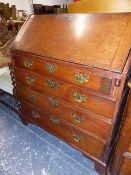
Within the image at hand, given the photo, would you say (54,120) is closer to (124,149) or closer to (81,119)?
(81,119)

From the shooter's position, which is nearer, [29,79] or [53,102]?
[53,102]

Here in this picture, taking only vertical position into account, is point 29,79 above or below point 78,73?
below

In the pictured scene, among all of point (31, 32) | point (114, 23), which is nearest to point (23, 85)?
point (31, 32)

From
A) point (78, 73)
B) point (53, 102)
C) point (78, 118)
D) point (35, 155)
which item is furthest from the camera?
point (35, 155)

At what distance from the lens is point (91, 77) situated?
114 centimetres

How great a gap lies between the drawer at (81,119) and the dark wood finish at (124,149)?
0.12 metres

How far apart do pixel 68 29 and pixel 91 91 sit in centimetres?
57

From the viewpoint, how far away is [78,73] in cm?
120

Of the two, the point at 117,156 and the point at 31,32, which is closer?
the point at 117,156

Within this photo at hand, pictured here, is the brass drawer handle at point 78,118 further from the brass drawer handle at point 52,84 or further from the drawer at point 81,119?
the brass drawer handle at point 52,84

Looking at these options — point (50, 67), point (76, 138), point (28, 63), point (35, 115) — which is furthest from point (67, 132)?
point (28, 63)

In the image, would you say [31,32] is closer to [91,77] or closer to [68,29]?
[68,29]

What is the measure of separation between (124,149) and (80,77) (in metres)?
0.65

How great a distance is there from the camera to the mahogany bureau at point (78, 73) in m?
1.09
